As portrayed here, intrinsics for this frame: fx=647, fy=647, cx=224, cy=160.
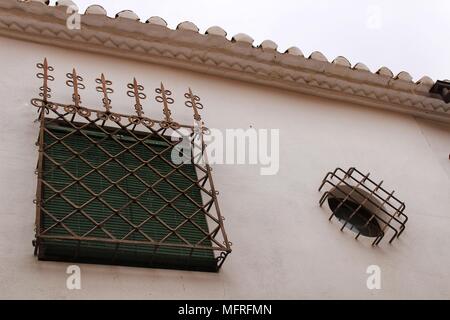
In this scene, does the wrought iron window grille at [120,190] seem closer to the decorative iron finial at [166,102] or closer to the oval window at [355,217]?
the decorative iron finial at [166,102]

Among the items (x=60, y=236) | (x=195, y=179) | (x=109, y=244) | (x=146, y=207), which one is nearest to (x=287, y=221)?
(x=195, y=179)

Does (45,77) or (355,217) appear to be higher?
(45,77)

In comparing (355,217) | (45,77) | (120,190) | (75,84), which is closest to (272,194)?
(355,217)

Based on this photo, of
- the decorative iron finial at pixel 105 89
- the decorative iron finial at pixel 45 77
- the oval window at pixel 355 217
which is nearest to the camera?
the decorative iron finial at pixel 45 77

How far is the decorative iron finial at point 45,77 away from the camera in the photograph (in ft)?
14.2

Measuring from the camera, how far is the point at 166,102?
15.4 feet

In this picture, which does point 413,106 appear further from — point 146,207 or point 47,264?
point 47,264

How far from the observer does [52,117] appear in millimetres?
4430

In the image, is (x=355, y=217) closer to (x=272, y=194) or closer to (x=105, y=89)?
(x=272, y=194)

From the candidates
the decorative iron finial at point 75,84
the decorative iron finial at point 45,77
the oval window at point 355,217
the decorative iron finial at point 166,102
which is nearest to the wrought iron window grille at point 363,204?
the oval window at point 355,217

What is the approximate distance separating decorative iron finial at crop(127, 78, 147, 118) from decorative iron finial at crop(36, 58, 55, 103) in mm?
572

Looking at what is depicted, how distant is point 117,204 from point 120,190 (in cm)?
10

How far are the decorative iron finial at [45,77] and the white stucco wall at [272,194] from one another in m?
0.08

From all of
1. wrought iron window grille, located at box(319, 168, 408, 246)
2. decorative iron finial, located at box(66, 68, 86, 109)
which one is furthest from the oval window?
decorative iron finial, located at box(66, 68, 86, 109)
